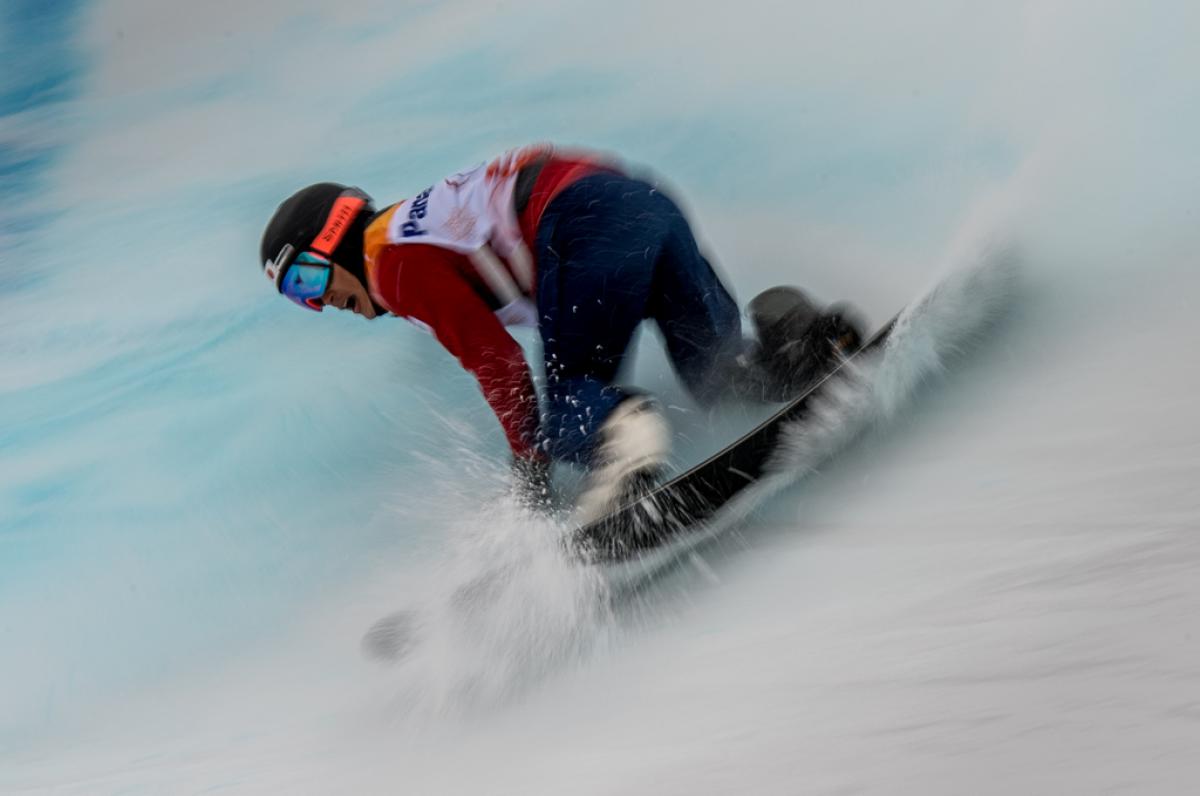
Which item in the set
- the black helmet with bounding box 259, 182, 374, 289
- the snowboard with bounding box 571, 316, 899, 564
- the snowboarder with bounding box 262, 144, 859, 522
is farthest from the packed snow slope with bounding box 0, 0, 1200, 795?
the black helmet with bounding box 259, 182, 374, 289

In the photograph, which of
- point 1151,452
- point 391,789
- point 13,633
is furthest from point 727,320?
point 13,633

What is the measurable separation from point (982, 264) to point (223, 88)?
3319 millimetres

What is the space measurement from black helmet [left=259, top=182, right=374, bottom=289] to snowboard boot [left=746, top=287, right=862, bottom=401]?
0.86 meters

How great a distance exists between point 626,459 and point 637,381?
25.9 inches

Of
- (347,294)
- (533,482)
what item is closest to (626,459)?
(533,482)

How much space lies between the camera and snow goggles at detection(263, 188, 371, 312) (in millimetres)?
2332

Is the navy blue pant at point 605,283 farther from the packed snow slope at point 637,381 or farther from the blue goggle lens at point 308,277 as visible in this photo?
the blue goggle lens at point 308,277

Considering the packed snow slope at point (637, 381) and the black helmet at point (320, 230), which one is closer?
the packed snow slope at point (637, 381)

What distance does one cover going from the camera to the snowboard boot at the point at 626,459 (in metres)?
1.97

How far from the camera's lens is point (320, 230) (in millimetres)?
2336

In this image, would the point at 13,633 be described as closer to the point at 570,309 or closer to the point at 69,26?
the point at 570,309

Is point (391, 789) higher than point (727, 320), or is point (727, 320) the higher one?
point (727, 320)

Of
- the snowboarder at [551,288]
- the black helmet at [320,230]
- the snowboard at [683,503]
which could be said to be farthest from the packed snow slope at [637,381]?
the black helmet at [320,230]

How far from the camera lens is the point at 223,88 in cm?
458
